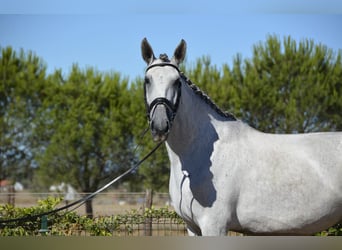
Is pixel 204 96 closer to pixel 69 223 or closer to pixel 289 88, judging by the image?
pixel 69 223

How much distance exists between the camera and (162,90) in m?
3.67

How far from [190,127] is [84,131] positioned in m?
13.7

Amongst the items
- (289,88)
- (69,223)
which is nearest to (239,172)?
(69,223)

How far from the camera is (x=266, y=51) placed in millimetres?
16141

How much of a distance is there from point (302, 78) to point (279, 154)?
1210 cm

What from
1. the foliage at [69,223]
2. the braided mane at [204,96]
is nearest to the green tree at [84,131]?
the foliage at [69,223]

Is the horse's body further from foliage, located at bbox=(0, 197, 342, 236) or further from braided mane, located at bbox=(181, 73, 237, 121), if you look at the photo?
foliage, located at bbox=(0, 197, 342, 236)

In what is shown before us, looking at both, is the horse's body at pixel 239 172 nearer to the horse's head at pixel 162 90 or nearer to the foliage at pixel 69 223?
the horse's head at pixel 162 90

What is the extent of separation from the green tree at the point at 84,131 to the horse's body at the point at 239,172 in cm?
1344

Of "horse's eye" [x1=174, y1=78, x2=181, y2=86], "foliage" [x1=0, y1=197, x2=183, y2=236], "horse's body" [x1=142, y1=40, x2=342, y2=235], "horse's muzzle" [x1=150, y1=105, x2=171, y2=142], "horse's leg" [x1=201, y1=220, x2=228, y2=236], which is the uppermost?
"horse's eye" [x1=174, y1=78, x2=181, y2=86]

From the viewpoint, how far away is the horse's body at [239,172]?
374cm

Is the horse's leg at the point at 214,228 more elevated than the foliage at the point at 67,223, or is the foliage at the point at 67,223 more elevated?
the horse's leg at the point at 214,228

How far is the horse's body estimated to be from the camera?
3.74m

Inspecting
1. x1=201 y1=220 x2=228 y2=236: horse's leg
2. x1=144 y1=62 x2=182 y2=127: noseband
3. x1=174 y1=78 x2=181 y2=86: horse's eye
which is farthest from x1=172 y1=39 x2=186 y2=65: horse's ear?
x1=201 y1=220 x2=228 y2=236: horse's leg
